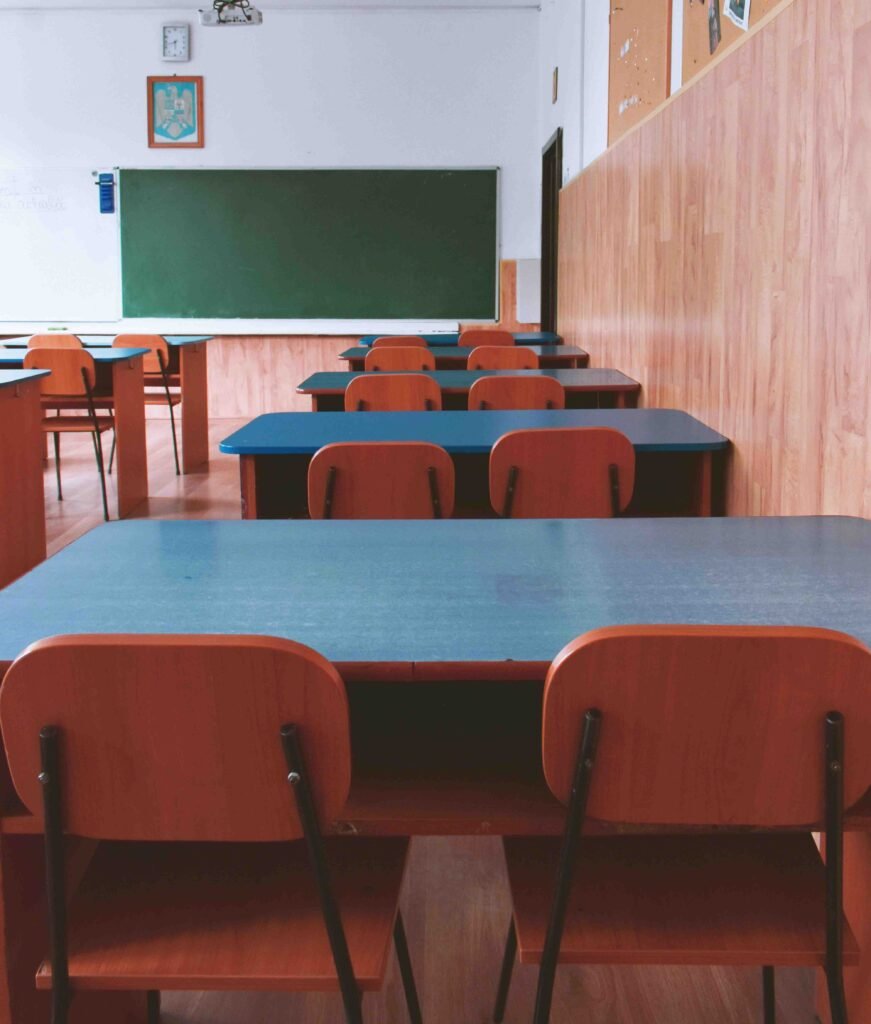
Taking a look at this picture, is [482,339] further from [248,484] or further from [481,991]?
[481,991]

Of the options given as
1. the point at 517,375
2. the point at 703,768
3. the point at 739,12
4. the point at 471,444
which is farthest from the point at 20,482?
the point at 703,768

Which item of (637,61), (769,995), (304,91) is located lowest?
(769,995)

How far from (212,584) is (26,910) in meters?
0.50

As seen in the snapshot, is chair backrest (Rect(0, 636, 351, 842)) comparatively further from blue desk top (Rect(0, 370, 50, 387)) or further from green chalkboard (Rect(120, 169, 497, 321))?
green chalkboard (Rect(120, 169, 497, 321))

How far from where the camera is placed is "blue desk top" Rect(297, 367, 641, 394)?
4.46 m

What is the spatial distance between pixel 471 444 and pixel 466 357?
307cm

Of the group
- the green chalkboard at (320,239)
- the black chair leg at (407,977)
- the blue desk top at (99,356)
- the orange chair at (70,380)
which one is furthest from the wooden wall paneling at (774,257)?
the green chalkboard at (320,239)

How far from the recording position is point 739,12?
3.08m

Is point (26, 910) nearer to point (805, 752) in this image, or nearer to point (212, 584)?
point (212, 584)

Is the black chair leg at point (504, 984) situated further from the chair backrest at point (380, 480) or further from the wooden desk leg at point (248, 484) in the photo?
the wooden desk leg at point (248, 484)

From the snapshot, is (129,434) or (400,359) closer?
(400,359)

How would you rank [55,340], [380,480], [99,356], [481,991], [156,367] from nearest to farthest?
[481,991], [380,480], [99,356], [55,340], [156,367]

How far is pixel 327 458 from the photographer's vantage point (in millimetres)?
2580

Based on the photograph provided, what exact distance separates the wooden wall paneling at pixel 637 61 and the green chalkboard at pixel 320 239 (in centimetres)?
361
